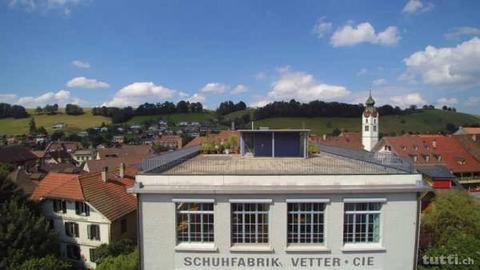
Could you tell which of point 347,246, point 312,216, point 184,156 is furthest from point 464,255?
point 184,156

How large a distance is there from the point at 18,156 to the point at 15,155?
71 cm

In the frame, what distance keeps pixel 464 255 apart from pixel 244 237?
14319 millimetres

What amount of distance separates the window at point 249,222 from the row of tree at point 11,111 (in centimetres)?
20408

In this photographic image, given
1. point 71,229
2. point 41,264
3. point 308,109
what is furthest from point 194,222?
point 308,109

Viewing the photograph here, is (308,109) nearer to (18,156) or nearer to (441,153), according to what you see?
(441,153)

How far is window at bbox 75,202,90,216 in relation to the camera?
30.2 m

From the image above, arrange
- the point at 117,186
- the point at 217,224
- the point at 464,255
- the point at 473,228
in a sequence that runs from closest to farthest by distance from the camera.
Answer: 1. the point at 217,224
2. the point at 464,255
3. the point at 473,228
4. the point at 117,186

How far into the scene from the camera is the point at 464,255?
67.0 ft

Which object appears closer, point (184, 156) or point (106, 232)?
Answer: point (184, 156)

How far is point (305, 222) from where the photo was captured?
15344mm

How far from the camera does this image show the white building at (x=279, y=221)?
49.4 ft

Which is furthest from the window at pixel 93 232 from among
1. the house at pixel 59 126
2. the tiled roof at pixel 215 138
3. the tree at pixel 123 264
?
the house at pixel 59 126

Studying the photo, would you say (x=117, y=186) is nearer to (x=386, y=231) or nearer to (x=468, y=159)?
(x=386, y=231)

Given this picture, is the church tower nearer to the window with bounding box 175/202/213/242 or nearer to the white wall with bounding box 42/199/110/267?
the white wall with bounding box 42/199/110/267
